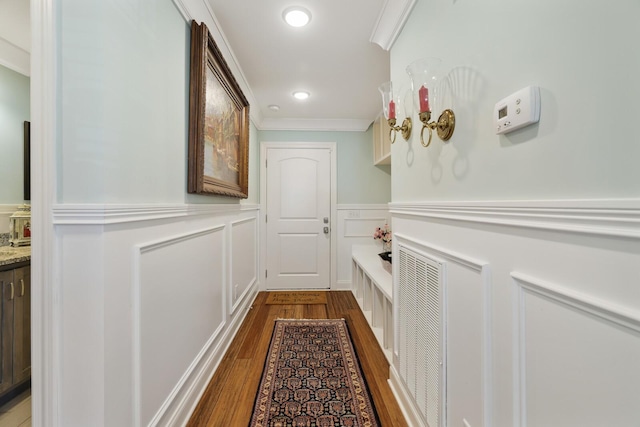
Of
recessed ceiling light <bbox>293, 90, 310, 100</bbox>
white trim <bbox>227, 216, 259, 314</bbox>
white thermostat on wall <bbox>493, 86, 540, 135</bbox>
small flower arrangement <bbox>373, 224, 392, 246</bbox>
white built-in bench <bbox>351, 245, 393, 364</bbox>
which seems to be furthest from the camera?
small flower arrangement <bbox>373, 224, 392, 246</bbox>

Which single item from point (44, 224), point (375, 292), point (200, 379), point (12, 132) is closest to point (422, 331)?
point (375, 292)

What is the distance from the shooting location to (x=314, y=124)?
3379mm

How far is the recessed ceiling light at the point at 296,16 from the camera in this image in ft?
4.79

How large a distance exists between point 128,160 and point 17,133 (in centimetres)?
149

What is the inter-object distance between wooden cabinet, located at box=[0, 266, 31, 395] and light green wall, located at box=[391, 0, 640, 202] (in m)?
2.21

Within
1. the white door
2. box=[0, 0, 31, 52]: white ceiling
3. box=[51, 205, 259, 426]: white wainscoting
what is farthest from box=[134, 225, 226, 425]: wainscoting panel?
the white door

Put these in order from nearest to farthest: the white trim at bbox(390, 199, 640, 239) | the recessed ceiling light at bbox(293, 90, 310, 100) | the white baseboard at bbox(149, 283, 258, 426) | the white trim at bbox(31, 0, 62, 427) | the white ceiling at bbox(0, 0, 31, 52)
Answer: the white trim at bbox(390, 199, 640, 239), the white trim at bbox(31, 0, 62, 427), the white baseboard at bbox(149, 283, 258, 426), the white ceiling at bbox(0, 0, 31, 52), the recessed ceiling light at bbox(293, 90, 310, 100)

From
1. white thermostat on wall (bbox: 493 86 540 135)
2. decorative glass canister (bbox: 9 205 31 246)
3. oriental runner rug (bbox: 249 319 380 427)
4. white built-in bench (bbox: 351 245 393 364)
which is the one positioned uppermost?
white thermostat on wall (bbox: 493 86 540 135)

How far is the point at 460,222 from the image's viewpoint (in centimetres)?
92

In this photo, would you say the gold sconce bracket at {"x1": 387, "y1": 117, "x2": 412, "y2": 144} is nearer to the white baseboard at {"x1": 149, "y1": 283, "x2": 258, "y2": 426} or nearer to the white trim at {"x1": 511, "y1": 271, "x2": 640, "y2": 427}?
the white trim at {"x1": 511, "y1": 271, "x2": 640, "y2": 427}

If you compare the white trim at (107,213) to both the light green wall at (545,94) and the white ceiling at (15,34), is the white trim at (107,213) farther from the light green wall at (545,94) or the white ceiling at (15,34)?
the white ceiling at (15,34)

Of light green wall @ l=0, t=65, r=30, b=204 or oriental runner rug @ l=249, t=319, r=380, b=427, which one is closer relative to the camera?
oriental runner rug @ l=249, t=319, r=380, b=427

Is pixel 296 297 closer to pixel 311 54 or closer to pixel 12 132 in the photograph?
pixel 311 54

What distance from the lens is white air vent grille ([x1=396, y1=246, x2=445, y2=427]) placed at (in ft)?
3.40
